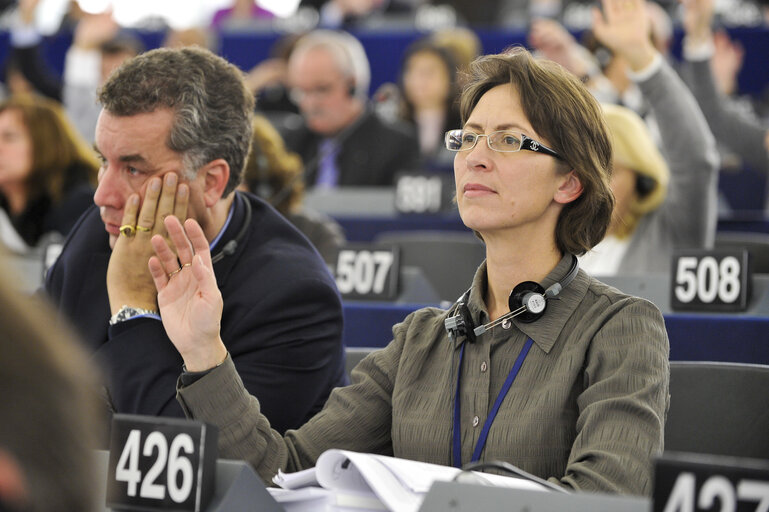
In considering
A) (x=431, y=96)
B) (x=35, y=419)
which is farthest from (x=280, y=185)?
(x=35, y=419)

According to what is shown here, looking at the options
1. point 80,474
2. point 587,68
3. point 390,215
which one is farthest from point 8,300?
point 587,68

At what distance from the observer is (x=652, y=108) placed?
117 inches

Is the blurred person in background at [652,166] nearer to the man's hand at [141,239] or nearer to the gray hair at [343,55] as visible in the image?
the man's hand at [141,239]

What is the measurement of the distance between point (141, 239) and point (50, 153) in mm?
2224

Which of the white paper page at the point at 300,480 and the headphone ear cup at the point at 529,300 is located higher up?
the headphone ear cup at the point at 529,300

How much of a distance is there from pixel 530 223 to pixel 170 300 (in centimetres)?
58

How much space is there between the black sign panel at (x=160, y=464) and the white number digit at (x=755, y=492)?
60 centimetres

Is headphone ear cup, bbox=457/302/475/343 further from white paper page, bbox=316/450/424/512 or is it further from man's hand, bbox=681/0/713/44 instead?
man's hand, bbox=681/0/713/44

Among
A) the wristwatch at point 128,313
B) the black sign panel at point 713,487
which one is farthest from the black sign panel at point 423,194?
the black sign panel at point 713,487

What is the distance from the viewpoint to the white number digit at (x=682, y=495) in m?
1.04

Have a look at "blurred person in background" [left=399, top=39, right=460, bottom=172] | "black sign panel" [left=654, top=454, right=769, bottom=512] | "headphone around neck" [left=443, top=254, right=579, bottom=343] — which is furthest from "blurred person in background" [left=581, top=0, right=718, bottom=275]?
"blurred person in background" [left=399, top=39, right=460, bottom=172]

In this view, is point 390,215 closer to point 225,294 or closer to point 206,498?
point 225,294

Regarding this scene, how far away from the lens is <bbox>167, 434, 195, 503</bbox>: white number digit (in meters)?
1.31

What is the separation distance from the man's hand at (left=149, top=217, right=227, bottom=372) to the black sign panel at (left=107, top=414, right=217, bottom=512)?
0.29 meters
